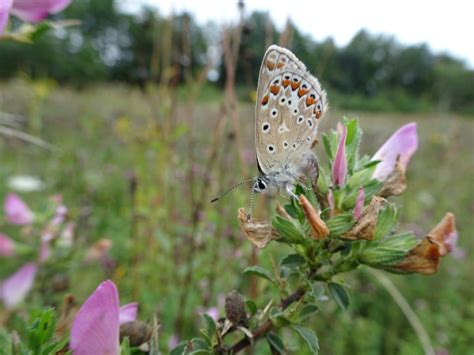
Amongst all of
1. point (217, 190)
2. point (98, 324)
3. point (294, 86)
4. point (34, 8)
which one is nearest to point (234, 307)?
point (98, 324)

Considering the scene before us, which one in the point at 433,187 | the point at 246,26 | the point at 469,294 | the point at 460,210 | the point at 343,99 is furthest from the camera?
the point at 433,187

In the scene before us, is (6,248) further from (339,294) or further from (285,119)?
(339,294)

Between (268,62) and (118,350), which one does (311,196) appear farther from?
(118,350)

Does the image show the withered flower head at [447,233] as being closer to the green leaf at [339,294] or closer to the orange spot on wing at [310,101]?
the green leaf at [339,294]

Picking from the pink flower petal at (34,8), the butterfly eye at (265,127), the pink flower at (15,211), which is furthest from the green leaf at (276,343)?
the pink flower at (15,211)

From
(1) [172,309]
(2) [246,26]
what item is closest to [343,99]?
(2) [246,26]

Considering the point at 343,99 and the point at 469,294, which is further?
the point at 469,294
